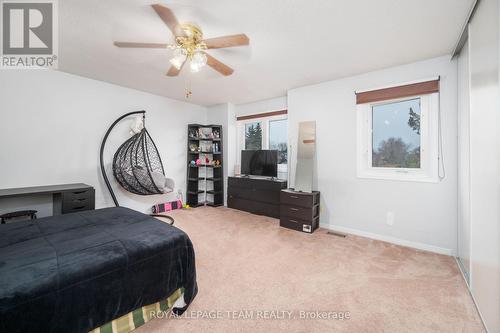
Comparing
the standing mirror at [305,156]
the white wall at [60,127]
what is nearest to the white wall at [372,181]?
the standing mirror at [305,156]

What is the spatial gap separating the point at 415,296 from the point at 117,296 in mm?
2303

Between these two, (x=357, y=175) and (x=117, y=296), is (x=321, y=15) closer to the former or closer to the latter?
(x=357, y=175)

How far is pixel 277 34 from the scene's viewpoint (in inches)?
85.7

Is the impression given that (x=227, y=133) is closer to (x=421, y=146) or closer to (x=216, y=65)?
(x=216, y=65)

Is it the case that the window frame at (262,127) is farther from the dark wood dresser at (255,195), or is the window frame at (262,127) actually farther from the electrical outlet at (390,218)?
the electrical outlet at (390,218)

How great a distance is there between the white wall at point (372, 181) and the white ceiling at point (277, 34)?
225 mm

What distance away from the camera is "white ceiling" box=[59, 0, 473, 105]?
5.87ft

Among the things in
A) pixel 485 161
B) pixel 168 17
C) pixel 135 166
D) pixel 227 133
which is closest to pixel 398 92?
pixel 485 161

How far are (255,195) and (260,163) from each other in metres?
0.66

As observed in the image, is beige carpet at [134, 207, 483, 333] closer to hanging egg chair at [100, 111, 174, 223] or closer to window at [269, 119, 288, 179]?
hanging egg chair at [100, 111, 174, 223]

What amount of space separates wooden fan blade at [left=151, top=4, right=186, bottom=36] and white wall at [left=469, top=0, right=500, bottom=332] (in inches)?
84.2

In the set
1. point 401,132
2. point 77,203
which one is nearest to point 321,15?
point 401,132

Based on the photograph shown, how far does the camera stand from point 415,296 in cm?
181

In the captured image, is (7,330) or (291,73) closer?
(7,330)
